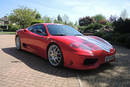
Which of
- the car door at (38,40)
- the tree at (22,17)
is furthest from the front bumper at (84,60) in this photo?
the tree at (22,17)

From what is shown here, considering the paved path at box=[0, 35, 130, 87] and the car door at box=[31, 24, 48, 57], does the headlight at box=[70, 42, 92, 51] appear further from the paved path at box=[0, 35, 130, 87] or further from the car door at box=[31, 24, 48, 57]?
the car door at box=[31, 24, 48, 57]

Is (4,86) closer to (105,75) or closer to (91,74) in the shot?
(91,74)

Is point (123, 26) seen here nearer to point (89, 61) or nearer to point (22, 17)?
point (89, 61)

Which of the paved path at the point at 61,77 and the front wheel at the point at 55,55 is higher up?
the front wheel at the point at 55,55

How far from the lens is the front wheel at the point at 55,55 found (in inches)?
118

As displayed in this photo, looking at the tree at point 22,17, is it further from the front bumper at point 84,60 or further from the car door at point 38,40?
the front bumper at point 84,60

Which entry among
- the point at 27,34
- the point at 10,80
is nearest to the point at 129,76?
the point at 10,80

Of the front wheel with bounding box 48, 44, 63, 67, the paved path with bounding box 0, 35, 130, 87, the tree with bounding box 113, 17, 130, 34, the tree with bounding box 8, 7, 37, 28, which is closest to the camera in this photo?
the paved path with bounding box 0, 35, 130, 87

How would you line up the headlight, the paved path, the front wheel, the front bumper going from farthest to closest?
the front wheel
the headlight
the front bumper
the paved path

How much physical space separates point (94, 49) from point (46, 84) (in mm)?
1384

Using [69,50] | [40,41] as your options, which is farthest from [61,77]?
[40,41]

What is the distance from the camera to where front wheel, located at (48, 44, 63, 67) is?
118 inches

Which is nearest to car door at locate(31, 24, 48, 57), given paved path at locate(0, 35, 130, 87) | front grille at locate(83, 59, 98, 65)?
paved path at locate(0, 35, 130, 87)

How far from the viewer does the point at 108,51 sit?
9.85 feet
